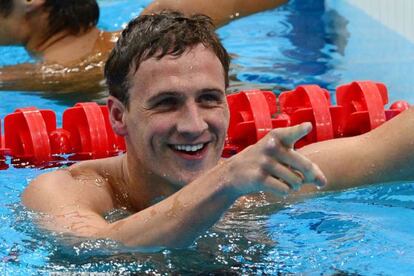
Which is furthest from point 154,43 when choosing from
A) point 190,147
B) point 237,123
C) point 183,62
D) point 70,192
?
point 237,123

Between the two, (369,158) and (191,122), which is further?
(369,158)

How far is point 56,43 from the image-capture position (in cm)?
591

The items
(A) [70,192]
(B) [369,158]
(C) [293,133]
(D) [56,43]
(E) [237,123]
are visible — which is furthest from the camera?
(D) [56,43]

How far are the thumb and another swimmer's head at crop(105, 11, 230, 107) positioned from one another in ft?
2.52

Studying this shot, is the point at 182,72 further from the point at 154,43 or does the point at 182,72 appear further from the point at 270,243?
the point at 270,243

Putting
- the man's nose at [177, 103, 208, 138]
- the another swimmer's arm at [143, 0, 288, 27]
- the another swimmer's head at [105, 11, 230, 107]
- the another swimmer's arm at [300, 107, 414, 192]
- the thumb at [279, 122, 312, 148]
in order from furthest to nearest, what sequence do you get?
the another swimmer's arm at [143, 0, 288, 27]
the another swimmer's arm at [300, 107, 414, 192]
the another swimmer's head at [105, 11, 230, 107]
the man's nose at [177, 103, 208, 138]
the thumb at [279, 122, 312, 148]

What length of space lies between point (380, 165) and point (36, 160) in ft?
5.51

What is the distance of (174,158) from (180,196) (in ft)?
1.10

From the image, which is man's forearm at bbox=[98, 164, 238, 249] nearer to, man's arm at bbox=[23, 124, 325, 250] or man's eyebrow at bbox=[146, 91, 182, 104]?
man's arm at bbox=[23, 124, 325, 250]

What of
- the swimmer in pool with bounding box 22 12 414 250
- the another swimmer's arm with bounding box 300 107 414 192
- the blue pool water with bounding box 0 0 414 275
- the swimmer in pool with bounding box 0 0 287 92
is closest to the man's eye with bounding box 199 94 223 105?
the swimmer in pool with bounding box 22 12 414 250

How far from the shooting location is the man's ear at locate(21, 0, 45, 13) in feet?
19.0

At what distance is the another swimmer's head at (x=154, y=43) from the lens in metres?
2.76

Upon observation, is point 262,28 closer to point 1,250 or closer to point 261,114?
point 261,114

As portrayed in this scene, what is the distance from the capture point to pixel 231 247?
111 inches
